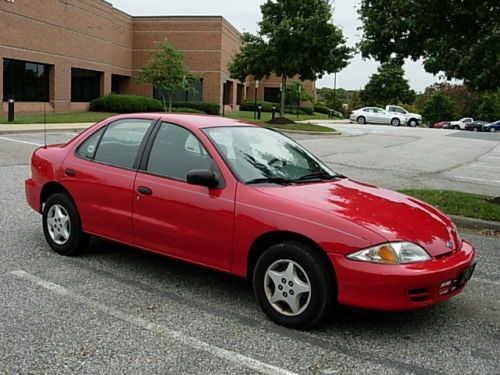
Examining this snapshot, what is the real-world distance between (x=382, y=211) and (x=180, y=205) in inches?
63.9

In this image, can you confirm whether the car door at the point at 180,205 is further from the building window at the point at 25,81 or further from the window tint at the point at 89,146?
the building window at the point at 25,81

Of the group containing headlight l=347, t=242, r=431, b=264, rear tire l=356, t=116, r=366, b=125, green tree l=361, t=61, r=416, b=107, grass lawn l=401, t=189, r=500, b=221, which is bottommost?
grass lawn l=401, t=189, r=500, b=221

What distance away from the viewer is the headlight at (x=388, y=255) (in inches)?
151

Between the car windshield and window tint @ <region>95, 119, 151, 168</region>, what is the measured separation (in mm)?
762

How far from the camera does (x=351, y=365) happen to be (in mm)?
3568

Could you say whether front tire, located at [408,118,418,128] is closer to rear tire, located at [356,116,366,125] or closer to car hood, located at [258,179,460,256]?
rear tire, located at [356,116,366,125]

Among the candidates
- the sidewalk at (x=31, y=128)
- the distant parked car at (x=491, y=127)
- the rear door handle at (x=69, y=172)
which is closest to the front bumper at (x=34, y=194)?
the rear door handle at (x=69, y=172)

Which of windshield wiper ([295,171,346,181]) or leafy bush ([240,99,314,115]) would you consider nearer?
windshield wiper ([295,171,346,181])

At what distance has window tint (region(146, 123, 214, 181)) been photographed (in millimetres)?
4820

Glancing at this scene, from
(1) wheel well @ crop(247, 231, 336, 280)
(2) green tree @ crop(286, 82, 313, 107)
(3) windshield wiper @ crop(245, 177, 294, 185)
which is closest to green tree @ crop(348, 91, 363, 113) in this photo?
(2) green tree @ crop(286, 82, 313, 107)

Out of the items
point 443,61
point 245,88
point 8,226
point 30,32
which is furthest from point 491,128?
point 8,226

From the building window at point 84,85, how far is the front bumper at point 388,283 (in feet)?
118

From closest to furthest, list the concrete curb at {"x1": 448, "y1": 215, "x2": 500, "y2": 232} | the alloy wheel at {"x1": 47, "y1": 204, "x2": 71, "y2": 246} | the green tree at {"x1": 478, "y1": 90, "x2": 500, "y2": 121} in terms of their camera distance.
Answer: the alloy wheel at {"x1": 47, "y1": 204, "x2": 71, "y2": 246}, the concrete curb at {"x1": 448, "y1": 215, "x2": 500, "y2": 232}, the green tree at {"x1": 478, "y1": 90, "x2": 500, "y2": 121}

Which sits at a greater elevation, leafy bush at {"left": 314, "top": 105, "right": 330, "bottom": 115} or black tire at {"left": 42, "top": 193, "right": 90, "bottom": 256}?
leafy bush at {"left": 314, "top": 105, "right": 330, "bottom": 115}
